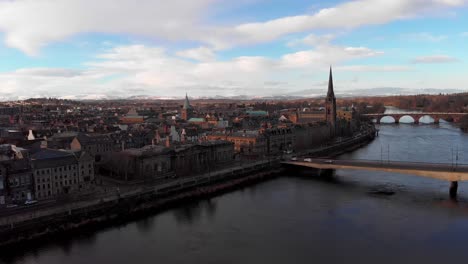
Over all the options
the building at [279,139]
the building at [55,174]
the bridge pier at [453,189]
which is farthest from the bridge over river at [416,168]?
the building at [55,174]

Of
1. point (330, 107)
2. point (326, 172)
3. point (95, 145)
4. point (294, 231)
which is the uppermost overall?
point (330, 107)

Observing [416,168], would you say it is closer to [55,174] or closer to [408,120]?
[55,174]

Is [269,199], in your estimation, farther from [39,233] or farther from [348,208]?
[39,233]

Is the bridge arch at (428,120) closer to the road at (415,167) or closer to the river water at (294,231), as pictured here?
the road at (415,167)

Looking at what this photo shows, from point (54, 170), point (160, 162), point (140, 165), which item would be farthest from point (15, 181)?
point (160, 162)

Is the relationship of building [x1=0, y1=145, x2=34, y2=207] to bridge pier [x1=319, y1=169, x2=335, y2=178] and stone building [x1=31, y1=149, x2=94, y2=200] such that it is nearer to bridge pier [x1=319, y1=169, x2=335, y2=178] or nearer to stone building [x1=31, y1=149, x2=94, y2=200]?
stone building [x1=31, y1=149, x2=94, y2=200]

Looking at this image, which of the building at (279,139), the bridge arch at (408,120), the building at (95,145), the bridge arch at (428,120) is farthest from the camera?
the bridge arch at (408,120)

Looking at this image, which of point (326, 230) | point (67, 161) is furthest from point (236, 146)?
point (326, 230)

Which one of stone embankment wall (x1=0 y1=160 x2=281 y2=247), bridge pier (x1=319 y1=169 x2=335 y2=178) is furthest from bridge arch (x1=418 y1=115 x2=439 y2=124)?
stone embankment wall (x1=0 y1=160 x2=281 y2=247)
